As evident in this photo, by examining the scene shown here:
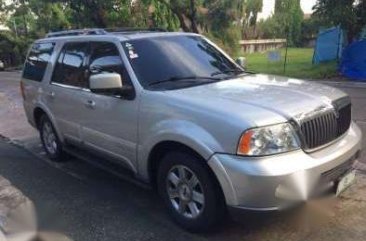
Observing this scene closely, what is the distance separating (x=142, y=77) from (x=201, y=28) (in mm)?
21574

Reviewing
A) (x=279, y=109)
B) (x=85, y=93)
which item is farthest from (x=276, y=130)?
(x=85, y=93)

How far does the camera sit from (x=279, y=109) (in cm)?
379

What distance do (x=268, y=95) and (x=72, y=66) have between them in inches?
106

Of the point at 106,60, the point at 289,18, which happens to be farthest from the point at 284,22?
the point at 106,60

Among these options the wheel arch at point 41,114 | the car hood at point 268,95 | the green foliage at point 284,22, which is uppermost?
the car hood at point 268,95

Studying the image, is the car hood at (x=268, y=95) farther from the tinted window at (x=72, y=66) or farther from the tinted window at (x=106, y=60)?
the tinted window at (x=72, y=66)

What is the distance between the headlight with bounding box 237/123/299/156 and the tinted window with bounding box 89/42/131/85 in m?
1.57

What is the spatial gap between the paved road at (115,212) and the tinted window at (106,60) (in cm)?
134

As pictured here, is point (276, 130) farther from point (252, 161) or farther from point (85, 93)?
point (85, 93)

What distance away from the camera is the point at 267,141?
3.63 metres

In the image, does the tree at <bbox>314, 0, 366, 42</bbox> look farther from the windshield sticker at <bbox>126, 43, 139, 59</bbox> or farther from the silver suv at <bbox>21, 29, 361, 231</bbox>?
the windshield sticker at <bbox>126, 43, 139, 59</bbox>

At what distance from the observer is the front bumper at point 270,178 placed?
3.53 m

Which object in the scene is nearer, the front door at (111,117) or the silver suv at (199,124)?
the silver suv at (199,124)

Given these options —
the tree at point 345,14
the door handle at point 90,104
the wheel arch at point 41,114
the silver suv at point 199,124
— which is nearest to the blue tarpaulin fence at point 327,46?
the tree at point 345,14
